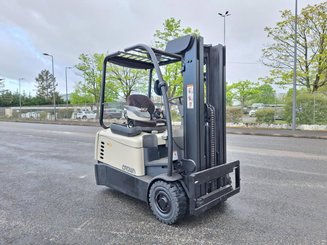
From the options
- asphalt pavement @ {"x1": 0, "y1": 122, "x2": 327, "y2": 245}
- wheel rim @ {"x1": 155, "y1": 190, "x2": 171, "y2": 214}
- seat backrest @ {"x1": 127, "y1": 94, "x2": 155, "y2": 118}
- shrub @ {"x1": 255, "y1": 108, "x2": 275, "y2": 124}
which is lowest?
asphalt pavement @ {"x1": 0, "y1": 122, "x2": 327, "y2": 245}

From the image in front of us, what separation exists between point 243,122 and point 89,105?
712 inches

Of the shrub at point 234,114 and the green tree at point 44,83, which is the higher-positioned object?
the green tree at point 44,83

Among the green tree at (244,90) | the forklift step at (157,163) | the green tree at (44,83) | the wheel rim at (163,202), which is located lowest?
the wheel rim at (163,202)

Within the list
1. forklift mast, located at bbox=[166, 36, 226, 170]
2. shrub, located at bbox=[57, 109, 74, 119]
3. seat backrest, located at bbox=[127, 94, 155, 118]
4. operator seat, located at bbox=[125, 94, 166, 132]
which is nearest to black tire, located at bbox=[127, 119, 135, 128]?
operator seat, located at bbox=[125, 94, 166, 132]

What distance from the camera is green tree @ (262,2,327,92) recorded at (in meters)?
16.1

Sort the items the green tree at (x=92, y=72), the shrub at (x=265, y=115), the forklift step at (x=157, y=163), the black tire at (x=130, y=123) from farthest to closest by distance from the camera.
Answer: the green tree at (x=92, y=72), the shrub at (x=265, y=115), the black tire at (x=130, y=123), the forklift step at (x=157, y=163)

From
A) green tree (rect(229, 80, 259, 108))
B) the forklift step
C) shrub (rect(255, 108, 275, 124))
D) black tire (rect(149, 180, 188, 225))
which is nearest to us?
black tire (rect(149, 180, 188, 225))

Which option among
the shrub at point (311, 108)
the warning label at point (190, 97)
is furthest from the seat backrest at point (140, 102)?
the shrub at point (311, 108)

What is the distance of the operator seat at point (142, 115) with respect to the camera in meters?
3.82

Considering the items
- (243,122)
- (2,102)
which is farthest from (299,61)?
(2,102)

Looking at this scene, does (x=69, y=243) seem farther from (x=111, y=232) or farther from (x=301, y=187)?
(x=301, y=187)

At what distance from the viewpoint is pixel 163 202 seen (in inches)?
126

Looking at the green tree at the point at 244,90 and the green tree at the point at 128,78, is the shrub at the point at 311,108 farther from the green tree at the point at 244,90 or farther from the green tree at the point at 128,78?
the green tree at the point at 244,90

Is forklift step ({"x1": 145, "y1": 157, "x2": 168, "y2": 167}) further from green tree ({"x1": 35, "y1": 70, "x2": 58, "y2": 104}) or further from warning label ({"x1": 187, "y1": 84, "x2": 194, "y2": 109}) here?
green tree ({"x1": 35, "y1": 70, "x2": 58, "y2": 104})
